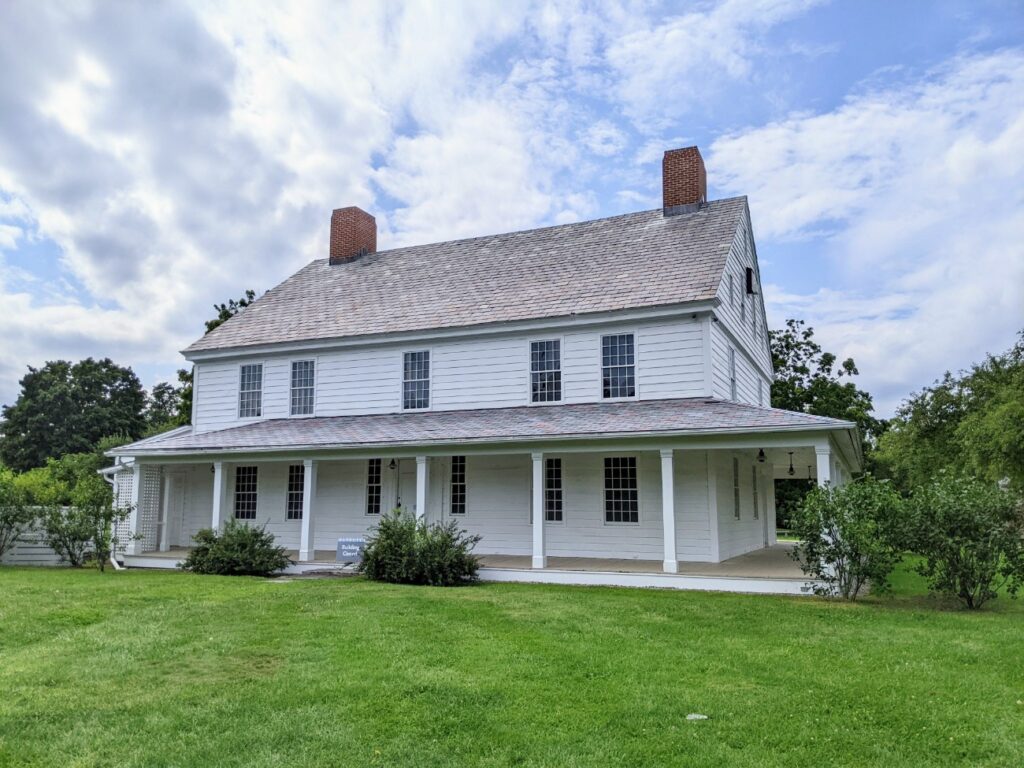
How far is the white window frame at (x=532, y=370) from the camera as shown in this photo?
669 inches

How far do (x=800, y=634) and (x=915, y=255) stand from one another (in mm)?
15157

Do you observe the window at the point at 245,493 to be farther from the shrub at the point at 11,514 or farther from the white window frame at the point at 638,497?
the white window frame at the point at 638,497

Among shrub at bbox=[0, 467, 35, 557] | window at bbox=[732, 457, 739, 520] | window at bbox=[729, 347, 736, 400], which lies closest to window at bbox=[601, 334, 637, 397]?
window at bbox=[729, 347, 736, 400]

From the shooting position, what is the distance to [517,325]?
680 inches

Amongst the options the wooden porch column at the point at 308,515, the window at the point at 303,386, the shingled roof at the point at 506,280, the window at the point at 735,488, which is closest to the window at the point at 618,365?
the shingled roof at the point at 506,280

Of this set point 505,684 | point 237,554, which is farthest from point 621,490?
point 505,684

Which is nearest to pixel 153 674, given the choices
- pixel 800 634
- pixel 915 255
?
pixel 800 634

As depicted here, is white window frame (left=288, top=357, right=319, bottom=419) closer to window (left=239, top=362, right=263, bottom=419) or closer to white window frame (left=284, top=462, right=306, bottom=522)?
window (left=239, top=362, right=263, bottom=419)

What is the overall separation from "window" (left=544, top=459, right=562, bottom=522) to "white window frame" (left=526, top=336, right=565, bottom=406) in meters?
1.39

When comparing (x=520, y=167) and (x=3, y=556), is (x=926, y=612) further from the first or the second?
(x=3, y=556)

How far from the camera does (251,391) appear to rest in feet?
67.6

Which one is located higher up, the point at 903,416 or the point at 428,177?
the point at 428,177

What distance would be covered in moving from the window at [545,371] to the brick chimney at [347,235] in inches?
355

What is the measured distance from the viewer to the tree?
51.4m
